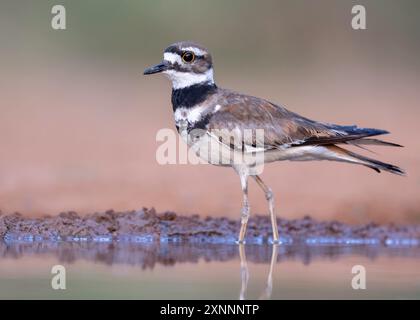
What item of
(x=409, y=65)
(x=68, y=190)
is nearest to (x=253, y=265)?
(x=68, y=190)

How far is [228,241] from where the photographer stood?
9.96 meters

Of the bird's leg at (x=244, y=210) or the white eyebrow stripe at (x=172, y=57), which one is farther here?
the white eyebrow stripe at (x=172, y=57)

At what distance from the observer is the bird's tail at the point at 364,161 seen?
9508mm

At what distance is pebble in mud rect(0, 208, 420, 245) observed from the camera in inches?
382

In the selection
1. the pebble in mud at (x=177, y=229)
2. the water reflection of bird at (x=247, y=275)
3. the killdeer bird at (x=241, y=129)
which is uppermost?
the killdeer bird at (x=241, y=129)

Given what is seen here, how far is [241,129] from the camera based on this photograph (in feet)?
31.7

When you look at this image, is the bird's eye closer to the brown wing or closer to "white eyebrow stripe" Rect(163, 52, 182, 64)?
"white eyebrow stripe" Rect(163, 52, 182, 64)

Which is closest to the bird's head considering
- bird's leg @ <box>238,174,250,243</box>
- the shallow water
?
bird's leg @ <box>238,174,250,243</box>

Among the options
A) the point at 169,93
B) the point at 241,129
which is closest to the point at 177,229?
the point at 241,129

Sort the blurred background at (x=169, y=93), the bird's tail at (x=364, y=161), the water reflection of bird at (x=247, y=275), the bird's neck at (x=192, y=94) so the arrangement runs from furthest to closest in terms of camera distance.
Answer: the blurred background at (x=169, y=93)
the bird's neck at (x=192, y=94)
the bird's tail at (x=364, y=161)
the water reflection of bird at (x=247, y=275)

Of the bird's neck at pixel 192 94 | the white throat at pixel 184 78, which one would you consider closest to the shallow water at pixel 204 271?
the bird's neck at pixel 192 94

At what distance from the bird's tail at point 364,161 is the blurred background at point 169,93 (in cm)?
257

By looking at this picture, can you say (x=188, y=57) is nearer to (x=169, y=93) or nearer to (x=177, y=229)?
(x=177, y=229)

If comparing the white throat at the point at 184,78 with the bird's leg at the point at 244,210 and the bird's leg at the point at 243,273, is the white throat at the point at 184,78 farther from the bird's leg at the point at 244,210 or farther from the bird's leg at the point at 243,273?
the bird's leg at the point at 243,273
